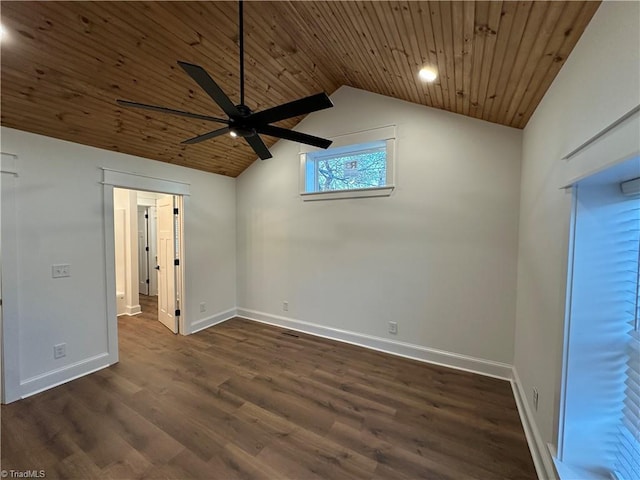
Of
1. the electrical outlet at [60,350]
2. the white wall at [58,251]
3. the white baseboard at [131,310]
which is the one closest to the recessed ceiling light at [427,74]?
the white wall at [58,251]

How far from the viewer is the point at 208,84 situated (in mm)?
1339

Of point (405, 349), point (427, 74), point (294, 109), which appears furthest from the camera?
point (405, 349)

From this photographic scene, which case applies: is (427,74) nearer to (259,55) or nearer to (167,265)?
(259,55)

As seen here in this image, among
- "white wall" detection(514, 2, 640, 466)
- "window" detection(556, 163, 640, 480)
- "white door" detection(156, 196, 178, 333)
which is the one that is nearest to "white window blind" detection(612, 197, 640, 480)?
"window" detection(556, 163, 640, 480)

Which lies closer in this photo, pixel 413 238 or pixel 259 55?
pixel 259 55

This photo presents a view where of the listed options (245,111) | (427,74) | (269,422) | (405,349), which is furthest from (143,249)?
(427,74)

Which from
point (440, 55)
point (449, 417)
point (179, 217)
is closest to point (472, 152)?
point (440, 55)

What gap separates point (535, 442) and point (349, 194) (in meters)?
2.72

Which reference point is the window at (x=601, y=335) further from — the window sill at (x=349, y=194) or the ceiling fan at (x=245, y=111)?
the window sill at (x=349, y=194)

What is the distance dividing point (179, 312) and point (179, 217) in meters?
1.38

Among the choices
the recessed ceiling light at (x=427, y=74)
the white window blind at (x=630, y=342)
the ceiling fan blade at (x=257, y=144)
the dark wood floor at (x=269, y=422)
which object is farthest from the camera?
the recessed ceiling light at (x=427, y=74)

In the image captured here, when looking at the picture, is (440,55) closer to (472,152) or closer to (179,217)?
(472,152)

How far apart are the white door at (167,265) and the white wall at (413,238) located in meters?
1.44

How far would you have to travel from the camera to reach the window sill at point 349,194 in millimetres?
3061
